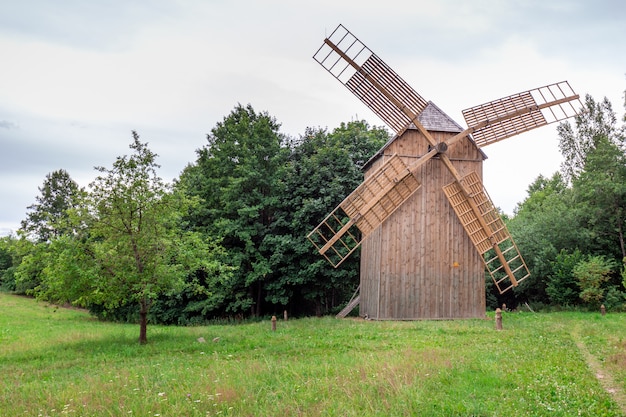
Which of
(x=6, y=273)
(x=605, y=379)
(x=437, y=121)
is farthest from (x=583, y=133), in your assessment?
(x=6, y=273)

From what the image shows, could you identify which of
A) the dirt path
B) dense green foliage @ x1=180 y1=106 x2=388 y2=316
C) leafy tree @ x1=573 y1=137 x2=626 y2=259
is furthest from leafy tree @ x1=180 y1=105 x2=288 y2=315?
leafy tree @ x1=573 y1=137 x2=626 y2=259

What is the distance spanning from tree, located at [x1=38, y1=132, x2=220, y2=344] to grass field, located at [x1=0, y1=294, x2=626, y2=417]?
177 centimetres

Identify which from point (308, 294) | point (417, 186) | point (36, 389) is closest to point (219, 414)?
point (36, 389)

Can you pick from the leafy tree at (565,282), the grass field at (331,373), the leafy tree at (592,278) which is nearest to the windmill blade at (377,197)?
the grass field at (331,373)

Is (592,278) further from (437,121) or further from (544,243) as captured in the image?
(437,121)

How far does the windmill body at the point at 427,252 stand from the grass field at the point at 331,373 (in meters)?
3.26

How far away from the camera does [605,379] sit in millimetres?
8906

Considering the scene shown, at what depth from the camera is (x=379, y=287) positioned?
19078 millimetres

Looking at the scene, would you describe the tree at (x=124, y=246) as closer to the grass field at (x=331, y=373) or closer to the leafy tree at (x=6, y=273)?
the grass field at (x=331, y=373)

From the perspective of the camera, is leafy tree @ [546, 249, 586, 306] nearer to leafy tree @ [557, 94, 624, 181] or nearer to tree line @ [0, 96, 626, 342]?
tree line @ [0, 96, 626, 342]

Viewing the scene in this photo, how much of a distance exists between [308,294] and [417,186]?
342 inches

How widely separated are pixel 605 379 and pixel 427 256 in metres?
10.5

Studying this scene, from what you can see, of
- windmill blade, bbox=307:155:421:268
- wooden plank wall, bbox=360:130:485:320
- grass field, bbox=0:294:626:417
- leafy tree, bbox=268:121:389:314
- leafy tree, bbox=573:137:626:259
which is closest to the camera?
grass field, bbox=0:294:626:417

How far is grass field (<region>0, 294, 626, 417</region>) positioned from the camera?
23.7ft
